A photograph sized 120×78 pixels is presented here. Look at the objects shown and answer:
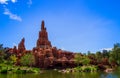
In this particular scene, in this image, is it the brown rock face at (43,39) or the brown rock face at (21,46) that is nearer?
the brown rock face at (21,46)

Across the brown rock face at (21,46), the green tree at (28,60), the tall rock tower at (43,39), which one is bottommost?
the green tree at (28,60)

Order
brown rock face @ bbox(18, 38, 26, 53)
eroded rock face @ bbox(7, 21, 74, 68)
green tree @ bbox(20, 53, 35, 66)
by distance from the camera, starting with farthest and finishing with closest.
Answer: brown rock face @ bbox(18, 38, 26, 53) → eroded rock face @ bbox(7, 21, 74, 68) → green tree @ bbox(20, 53, 35, 66)

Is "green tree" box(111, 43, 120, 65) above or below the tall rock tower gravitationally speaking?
below

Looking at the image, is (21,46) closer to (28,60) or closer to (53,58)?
(53,58)

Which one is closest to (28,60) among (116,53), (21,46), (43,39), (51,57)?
(51,57)

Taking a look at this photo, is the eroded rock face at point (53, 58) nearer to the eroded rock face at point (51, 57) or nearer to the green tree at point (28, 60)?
the eroded rock face at point (51, 57)

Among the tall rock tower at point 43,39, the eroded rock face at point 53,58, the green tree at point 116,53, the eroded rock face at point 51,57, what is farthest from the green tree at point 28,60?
the green tree at point 116,53

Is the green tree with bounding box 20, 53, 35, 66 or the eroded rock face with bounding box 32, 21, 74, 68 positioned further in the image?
the eroded rock face with bounding box 32, 21, 74, 68

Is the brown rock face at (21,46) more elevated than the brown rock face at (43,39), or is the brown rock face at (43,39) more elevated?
the brown rock face at (43,39)

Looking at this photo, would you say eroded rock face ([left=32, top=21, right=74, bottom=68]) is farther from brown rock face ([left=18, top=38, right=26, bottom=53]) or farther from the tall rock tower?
the tall rock tower

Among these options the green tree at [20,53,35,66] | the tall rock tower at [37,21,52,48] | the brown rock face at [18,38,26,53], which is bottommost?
the green tree at [20,53,35,66]

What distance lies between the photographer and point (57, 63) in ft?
291

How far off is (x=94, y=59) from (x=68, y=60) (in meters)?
11.5

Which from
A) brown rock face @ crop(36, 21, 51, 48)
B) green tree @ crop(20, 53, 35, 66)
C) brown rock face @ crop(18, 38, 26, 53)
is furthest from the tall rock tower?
green tree @ crop(20, 53, 35, 66)
